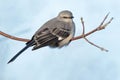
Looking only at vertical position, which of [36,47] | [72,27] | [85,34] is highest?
[85,34]

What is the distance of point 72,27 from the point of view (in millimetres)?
6805

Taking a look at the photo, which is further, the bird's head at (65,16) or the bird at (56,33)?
the bird's head at (65,16)

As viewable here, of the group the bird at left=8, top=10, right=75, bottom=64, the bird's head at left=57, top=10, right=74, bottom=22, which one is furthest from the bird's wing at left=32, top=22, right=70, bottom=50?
the bird's head at left=57, top=10, right=74, bottom=22

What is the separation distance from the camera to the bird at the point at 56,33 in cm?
572

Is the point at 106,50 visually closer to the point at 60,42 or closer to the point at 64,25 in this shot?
the point at 60,42

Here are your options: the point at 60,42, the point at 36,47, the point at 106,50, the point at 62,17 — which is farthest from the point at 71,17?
the point at 106,50

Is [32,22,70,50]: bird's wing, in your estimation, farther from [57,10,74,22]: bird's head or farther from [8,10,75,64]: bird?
[57,10,74,22]: bird's head

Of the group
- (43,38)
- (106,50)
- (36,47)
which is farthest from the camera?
(43,38)

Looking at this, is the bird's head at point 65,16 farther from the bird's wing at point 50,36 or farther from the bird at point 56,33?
the bird's wing at point 50,36

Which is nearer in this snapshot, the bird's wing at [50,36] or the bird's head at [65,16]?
the bird's wing at [50,36]

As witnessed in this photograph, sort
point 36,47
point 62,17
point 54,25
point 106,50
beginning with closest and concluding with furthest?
point 106,50 → point 36,47 → point 54,25 → point 62,17

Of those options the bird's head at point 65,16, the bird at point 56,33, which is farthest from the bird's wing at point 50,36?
the bird's head at point 65,16

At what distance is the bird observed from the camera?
5715 millimetres

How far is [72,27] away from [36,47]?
1711mm
